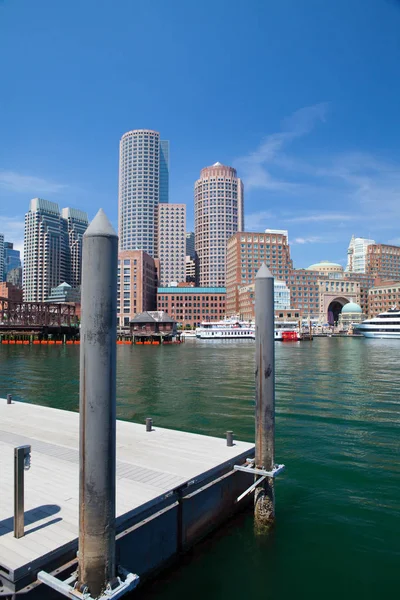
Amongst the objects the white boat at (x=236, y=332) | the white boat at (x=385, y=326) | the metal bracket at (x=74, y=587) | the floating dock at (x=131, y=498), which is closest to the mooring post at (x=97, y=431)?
the metal bracket at (x=74, y=587)

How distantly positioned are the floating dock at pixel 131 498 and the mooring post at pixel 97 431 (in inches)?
29.2

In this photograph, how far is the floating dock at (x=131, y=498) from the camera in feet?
25.0

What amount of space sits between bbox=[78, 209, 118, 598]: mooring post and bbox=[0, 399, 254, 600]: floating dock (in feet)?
2.44

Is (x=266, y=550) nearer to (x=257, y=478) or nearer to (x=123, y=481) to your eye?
(x=257, y=478)

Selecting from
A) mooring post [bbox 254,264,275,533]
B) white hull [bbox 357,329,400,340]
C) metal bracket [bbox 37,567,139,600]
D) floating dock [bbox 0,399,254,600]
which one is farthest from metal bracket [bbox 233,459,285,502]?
white hull [bbox 357,329,400,340]

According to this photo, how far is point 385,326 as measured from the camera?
156125mm

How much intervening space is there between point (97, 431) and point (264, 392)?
5.79 m

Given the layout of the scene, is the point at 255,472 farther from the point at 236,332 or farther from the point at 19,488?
the point at 236,332

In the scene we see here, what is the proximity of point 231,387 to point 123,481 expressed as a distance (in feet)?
95.0

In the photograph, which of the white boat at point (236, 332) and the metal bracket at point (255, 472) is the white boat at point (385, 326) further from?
the metal bracket at point (255, 472)

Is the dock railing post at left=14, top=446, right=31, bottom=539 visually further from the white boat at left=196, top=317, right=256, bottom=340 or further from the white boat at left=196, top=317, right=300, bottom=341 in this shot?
the white boat at left=196, top=317, right=256, bottom=340

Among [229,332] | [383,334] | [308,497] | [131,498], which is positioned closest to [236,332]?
[229,332]

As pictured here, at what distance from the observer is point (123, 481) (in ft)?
35.0

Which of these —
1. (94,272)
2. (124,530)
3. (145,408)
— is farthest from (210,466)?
(145,408)
